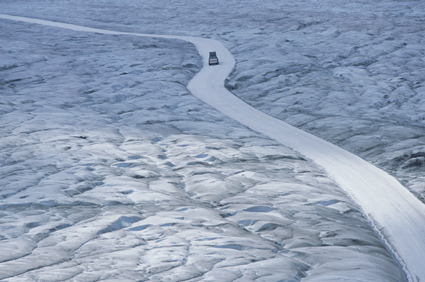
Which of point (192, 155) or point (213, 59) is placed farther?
point (213, 59)

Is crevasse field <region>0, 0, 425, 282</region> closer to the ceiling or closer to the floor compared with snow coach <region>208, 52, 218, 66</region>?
closer to the floor

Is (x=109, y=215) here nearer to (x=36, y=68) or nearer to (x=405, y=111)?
(x=405, y=111)

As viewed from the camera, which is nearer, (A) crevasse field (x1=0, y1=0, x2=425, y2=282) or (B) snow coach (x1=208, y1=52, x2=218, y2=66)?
→ (A) crevasse field (x1=0, y1=0, x2=425, y2=282)

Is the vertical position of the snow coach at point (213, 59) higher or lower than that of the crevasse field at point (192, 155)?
higher

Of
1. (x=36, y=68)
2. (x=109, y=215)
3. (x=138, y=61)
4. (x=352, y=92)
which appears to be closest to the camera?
(x=109, y=215)

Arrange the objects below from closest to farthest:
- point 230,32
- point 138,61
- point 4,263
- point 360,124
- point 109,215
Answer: point 4,263 < point 109,215 < point 360,124 < point 138,61 < point 230,32

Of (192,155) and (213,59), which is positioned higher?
(213,59)

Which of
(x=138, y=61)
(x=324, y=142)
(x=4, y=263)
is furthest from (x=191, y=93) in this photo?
(x=4, y=263)

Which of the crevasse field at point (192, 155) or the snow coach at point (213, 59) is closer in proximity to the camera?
the crevasse field at point (192, 155)
